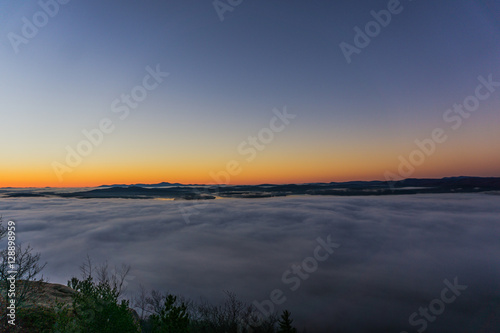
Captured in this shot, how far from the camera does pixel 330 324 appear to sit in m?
93.4

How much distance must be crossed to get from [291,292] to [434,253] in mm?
125505

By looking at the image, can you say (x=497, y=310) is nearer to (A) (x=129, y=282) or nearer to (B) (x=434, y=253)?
(B) (x=434, y=253)

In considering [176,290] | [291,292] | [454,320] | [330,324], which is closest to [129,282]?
[176,290]

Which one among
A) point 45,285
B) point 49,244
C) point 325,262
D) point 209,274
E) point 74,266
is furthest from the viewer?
point 325,262

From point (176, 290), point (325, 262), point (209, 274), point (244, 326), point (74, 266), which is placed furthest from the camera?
point (325, 262)

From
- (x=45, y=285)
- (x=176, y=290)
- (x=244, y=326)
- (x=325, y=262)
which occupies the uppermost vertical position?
(x=45, y=285)

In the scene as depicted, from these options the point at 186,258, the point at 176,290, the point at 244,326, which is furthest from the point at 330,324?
the point at 186,258

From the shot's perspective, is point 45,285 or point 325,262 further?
point 325,262

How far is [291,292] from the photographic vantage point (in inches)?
5551

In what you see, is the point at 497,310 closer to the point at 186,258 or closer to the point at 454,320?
the point at 454,320

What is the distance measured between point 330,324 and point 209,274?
84.8 metres

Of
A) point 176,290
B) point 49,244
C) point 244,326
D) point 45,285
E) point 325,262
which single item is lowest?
point 325,262

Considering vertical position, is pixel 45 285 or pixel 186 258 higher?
pixel 45 285

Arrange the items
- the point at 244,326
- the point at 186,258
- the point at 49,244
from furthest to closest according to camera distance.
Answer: the point at 186,258 < the point at 49,244 < the point at 244,326
